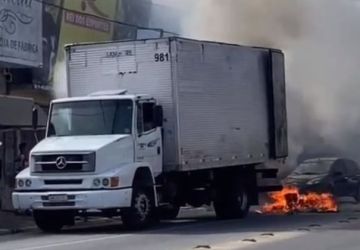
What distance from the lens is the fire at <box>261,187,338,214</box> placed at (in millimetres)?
25984

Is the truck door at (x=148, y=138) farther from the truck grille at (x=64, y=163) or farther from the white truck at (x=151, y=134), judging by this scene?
the truck grille at (x=64, y=163)

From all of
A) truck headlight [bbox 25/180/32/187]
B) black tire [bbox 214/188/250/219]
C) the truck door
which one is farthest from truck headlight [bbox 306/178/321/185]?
truck headlight [bbox 25/180/32/187]

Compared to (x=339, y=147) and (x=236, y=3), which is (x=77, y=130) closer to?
(x=236, y=3)

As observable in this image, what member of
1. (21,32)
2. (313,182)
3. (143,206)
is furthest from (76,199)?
(21,32)

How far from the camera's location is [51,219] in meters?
20.9

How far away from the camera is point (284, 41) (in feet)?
102

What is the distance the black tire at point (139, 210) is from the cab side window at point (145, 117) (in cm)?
123

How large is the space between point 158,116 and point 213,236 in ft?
10.6

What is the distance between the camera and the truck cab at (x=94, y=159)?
1983 centimetres

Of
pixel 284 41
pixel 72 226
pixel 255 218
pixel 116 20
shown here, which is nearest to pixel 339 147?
pixel 284 41

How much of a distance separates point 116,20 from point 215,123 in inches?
563

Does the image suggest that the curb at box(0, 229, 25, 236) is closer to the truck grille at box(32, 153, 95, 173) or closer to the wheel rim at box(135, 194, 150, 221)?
the truck grille at box(32, 153, 95, 173)

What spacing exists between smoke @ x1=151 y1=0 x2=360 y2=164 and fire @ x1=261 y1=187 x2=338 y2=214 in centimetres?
461

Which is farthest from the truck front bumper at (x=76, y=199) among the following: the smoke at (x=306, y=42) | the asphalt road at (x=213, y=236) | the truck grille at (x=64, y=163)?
the smoke at (x=306, y=42)
